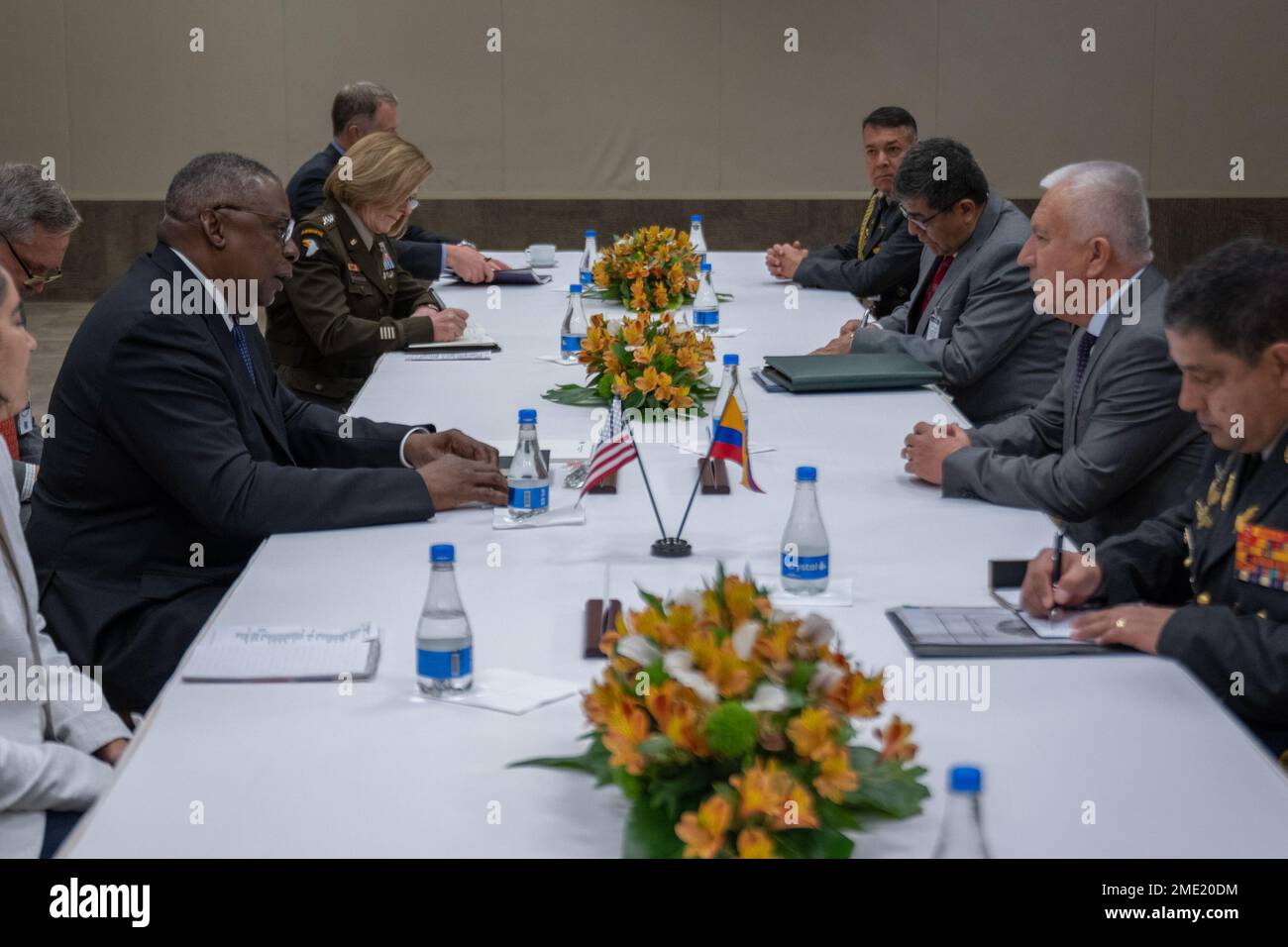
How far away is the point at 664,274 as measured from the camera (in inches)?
217

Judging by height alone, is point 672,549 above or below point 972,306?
below

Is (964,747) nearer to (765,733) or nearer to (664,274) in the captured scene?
(765,733)

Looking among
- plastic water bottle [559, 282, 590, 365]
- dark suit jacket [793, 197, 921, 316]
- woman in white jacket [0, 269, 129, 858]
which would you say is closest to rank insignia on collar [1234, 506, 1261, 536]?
woman in white jacket [0, 269, 129, 858]

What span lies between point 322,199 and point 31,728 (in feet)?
14.3

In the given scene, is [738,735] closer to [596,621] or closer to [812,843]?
[812,843]

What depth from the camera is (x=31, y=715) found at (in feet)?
7.11

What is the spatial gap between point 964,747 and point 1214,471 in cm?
100

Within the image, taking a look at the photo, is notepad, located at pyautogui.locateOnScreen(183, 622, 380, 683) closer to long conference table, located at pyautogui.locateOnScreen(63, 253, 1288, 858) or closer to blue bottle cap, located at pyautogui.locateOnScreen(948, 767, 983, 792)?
long conference table, located at pyautogui.locateOnScreen(63, 253, 1288, 858)

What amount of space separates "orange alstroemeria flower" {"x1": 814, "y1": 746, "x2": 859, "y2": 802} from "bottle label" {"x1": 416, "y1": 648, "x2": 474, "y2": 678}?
25.9 inches

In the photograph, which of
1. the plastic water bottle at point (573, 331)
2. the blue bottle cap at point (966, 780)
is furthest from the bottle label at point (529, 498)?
the plastic water bottle at point (573, 331)

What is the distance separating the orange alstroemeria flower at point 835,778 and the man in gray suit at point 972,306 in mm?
2932

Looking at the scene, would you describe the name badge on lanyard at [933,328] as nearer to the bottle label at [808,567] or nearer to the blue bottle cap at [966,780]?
the bottle label at [808,567]

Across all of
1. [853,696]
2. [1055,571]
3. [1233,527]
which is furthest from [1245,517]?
[853,696]

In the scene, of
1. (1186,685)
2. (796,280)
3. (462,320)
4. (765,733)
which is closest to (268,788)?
(765,733)
